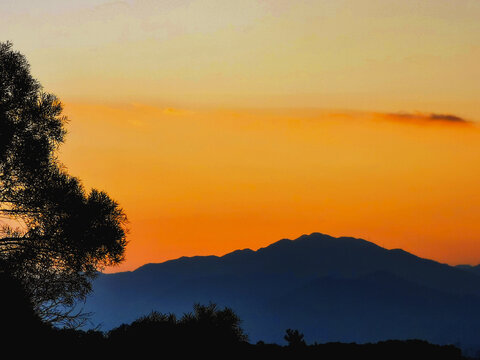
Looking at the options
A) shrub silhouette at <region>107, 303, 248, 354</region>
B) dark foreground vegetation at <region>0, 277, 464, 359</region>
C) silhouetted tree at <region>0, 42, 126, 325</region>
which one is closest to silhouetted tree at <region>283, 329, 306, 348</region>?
dark foreground vegetation at <region>0, 277, 464, 359</region>

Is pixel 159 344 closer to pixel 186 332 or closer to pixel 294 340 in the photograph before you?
pixel 186 332

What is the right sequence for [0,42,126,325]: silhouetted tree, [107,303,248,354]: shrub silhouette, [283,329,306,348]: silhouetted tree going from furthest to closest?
1. [0,42,126,325]: silhouetted tree
2. [107,303,248,354]: shrub silhouette
3. [283,329,306,348]: silhouetted tree

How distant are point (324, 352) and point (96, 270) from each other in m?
19.2

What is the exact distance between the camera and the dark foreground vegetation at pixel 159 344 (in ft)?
53.4

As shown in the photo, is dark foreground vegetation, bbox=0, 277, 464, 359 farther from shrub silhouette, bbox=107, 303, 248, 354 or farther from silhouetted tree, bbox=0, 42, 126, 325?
silhouetted tree, bbox=0, 42, 126, 325

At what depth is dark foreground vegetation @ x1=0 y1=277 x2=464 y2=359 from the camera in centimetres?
1628

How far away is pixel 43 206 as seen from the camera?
3142 centimetres

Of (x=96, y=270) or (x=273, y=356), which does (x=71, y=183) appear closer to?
(x=96, y=270)

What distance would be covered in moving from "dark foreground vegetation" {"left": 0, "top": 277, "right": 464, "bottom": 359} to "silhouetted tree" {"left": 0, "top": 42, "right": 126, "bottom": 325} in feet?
34.0

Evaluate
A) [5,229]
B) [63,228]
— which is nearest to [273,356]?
[63,228]

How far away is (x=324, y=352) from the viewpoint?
16422 mm

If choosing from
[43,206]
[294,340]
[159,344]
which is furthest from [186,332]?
[43,206]

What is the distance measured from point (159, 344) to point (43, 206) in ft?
52.9

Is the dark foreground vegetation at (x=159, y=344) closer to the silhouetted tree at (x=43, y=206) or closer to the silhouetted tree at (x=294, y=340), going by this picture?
the silhouetted tree at (x=294, y=340)
